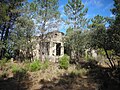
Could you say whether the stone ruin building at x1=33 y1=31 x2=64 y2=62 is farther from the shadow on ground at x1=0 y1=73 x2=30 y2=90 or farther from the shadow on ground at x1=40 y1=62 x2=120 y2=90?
the shadow on ground at x1=40 y1=62 x2=120 y2=90

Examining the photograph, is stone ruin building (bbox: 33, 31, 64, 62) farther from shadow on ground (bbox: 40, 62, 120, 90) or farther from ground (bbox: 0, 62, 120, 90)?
shadow on ground (bbox: 40, 62, 120, 90)

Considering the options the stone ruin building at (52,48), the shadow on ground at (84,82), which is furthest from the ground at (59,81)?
the stone ruin building at (52,48)

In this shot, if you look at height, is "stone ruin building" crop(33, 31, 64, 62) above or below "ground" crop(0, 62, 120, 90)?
above

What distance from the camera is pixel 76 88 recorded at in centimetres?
930

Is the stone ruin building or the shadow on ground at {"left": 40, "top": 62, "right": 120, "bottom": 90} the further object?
the stone ruin building

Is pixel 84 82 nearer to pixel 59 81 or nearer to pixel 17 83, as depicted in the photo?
pixel 59 81

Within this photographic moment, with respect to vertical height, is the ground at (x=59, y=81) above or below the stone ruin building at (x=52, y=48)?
below

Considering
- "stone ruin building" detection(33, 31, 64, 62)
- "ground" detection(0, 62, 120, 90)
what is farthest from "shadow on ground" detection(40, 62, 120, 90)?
"stone ruin building" detection(33, 31, 64, 62)

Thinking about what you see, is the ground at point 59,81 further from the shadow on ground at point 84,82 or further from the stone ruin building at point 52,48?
the stone ruin building at point 52,48

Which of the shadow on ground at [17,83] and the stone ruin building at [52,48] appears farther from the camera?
the stone ruin building at [52,48]

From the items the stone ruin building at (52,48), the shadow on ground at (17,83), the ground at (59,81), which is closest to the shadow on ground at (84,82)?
the ground at (59,81)

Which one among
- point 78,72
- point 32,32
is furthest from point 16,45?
point 78,72

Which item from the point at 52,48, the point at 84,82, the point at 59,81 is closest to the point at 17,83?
the point at 59,81

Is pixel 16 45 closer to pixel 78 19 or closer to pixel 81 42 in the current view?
pixel 81 42
